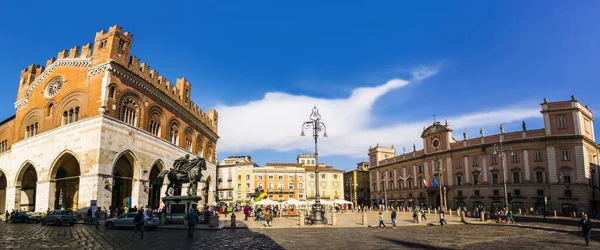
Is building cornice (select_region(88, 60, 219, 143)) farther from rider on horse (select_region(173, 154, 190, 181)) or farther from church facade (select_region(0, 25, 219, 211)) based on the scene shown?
rider on horse (select_region(173, 154, 190, 181))

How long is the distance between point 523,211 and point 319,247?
45.5 m

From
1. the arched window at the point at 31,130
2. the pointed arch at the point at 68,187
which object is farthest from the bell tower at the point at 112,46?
the arched window at the point at 31,130

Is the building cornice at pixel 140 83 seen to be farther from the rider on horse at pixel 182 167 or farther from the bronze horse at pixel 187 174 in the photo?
the bronze horse at pixel 187 174

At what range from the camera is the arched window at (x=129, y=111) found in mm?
30438

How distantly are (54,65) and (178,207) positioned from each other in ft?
68.0

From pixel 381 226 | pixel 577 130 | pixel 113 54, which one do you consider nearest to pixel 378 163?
pixel 577 130

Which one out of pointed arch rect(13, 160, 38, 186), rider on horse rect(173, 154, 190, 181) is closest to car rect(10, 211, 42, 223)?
pointed arch rect(13, 160, 38, 186)

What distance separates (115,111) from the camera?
2916cm

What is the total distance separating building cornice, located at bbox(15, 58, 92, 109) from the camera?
101ft

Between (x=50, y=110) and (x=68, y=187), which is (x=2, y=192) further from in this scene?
(x=50, y=110)

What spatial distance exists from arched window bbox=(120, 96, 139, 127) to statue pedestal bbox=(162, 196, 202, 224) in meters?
10.9

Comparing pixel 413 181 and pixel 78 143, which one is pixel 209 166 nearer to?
pixel 78 143

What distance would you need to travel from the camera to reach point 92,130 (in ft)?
90.1

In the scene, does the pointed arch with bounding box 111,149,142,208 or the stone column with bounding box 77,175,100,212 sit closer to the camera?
the stone column with bounding box 77,175,100,212
